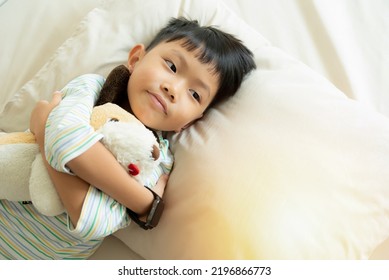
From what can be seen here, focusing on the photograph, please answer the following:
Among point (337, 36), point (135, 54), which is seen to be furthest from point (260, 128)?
point (337, 36)

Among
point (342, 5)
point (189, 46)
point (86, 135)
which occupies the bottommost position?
point (86, 135)

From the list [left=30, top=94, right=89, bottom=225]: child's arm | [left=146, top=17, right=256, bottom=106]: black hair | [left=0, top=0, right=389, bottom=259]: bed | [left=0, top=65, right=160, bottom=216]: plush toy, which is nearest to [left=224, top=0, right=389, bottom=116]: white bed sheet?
[left=0, top=0, right=389, bottom=259]: bed

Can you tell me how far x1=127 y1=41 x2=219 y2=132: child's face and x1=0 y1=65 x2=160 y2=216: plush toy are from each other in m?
0.06

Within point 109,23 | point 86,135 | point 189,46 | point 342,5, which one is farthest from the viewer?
point 342,5

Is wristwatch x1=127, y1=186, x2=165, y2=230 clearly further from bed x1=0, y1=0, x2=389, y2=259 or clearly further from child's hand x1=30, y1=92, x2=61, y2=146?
child's hand x1=30, y1=92, x2=61, y2=146

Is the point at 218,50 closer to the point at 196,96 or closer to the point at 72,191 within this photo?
the point at 196,96

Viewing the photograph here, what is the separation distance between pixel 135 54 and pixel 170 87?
8.3 inches

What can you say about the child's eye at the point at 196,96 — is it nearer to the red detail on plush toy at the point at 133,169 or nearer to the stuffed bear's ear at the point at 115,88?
the stuffed bear's ear at the point at 115,88

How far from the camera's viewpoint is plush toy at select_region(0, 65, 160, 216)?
2.68ft

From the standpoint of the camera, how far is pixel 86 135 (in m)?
0.78

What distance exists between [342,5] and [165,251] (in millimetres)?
1119

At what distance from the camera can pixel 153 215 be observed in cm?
Answer: 86
